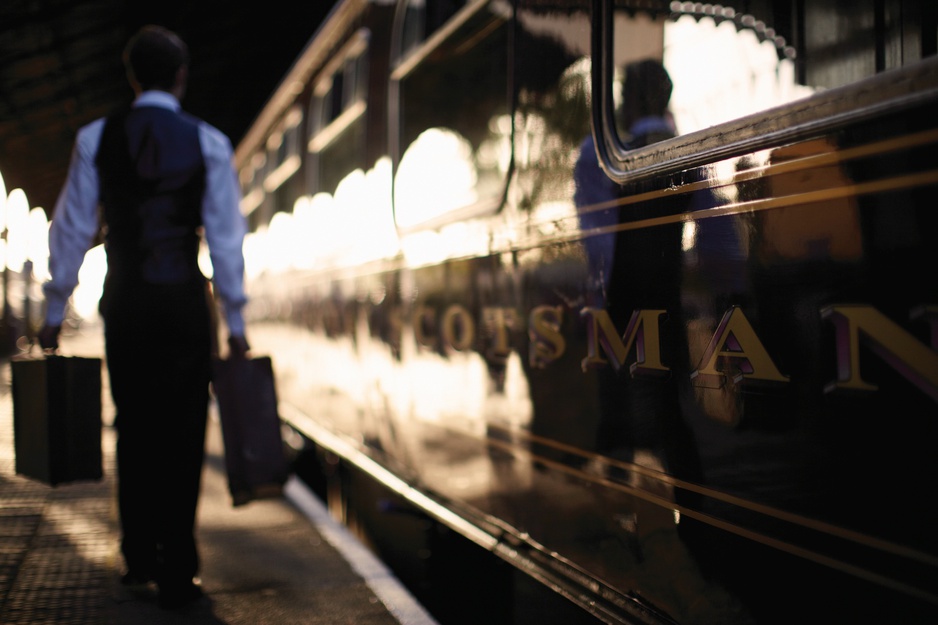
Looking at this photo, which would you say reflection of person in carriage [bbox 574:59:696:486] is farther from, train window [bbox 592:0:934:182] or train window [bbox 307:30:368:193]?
train window [bbox 307:30:368:193]

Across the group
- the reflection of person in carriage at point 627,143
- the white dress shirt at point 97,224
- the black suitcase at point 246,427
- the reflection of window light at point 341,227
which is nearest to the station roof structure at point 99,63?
the white dress shirt at point 97,224

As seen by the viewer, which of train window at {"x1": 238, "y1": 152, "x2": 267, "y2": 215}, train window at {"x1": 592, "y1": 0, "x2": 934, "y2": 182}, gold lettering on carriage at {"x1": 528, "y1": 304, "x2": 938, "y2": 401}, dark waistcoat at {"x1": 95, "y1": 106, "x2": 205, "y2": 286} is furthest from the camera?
train window at {"x1": 238, "y1": 152, "x2": 267, "y2": 215}

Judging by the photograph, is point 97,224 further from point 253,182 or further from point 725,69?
point 253,182

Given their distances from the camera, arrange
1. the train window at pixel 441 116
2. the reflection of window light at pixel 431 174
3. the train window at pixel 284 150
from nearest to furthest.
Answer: the train window at pixel 441 116 → the reflection of window light at pixel 431 174 → the train window at pixel 284 150

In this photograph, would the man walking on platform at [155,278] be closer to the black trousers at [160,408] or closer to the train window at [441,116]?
the black trousers at [160,408]

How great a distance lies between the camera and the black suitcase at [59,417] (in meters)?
2.50

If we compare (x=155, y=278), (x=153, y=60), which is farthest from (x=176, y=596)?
(x=153, y=60)

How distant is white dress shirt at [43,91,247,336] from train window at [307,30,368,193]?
3.81ft

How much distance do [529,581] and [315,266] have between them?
2813 mm

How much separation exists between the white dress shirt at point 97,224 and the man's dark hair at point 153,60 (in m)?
0.04

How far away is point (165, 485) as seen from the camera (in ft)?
8.34

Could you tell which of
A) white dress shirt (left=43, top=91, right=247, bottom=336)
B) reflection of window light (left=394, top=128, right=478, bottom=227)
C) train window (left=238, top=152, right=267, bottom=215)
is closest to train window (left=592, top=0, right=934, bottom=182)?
reflection of window light (left=394, top=128, right=478, bottom=227)

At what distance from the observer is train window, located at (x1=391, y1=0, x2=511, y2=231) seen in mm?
2787

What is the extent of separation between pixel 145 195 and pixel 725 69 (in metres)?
1.71
